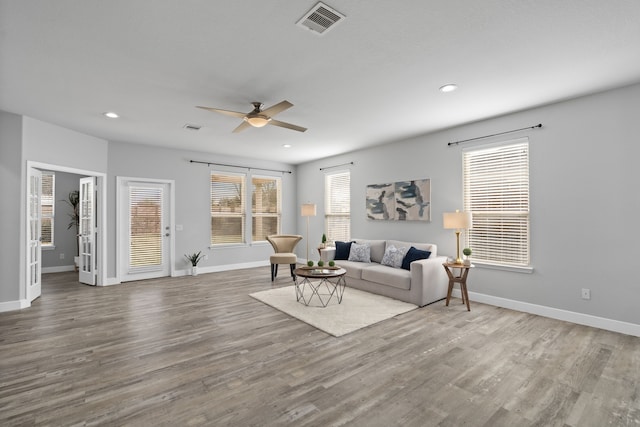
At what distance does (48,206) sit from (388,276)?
26.5ft

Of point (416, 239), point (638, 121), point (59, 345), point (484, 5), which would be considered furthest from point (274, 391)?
point (638, 121)

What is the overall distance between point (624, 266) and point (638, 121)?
5.38ft

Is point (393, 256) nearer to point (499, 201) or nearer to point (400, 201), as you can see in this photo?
point (400, 201)

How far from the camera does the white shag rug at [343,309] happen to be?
3671mm

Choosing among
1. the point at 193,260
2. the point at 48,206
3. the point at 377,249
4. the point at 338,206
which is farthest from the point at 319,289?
the point at 48,206

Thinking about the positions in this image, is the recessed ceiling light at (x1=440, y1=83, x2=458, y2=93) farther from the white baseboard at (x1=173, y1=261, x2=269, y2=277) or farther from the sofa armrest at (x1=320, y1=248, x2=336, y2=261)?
the white baseboard at (x1=173, y1=261, x2=269, y2=277)

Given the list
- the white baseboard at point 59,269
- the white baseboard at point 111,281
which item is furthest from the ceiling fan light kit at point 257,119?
the white baseboard at point 59,269

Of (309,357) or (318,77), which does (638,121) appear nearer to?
(318,77)

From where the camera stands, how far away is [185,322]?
3.82m

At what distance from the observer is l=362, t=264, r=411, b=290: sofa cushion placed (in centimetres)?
459

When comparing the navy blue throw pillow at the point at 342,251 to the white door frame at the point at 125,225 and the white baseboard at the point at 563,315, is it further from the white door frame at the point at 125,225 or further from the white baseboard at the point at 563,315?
the white door frame at the point at 125,225

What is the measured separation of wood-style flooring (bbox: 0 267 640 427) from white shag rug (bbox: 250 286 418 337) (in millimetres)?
190

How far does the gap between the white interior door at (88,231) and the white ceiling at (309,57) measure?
1.69m

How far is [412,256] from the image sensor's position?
4.93 meters
